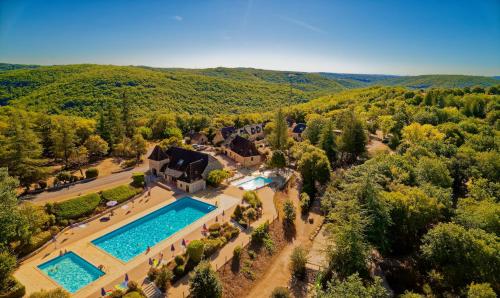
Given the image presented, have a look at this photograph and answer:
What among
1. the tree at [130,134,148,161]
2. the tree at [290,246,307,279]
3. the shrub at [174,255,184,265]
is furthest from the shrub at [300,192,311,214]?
the tree at [130,134,148,161]

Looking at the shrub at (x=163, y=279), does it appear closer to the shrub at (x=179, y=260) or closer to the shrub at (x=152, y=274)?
the shrub at (x=152, y=274)

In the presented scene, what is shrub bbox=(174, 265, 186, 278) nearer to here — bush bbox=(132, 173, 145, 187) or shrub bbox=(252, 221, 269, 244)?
shrub bbox=(252, 221, 269, 244)

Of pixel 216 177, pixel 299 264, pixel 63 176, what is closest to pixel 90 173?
pixel 63 176

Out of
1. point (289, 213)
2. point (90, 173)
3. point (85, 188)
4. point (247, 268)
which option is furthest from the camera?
point (90, 173)

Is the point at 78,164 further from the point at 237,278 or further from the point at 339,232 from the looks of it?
the point at 339,232

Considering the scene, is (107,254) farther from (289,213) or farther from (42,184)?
(42,184)
